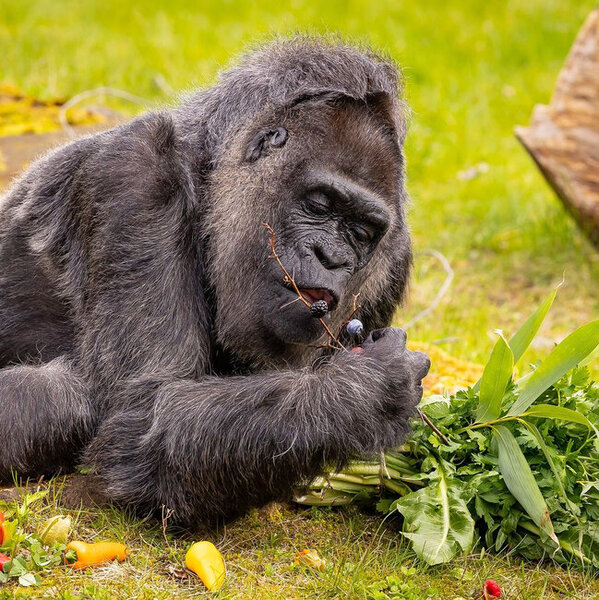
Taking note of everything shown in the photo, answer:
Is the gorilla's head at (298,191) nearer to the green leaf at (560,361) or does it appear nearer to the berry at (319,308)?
the berry at (319,308)

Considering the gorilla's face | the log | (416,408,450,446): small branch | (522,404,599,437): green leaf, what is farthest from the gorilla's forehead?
the log

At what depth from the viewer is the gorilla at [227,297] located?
4.59 m

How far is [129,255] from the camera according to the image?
15.9 feet

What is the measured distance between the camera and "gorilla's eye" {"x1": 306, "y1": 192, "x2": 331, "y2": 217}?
472 centimetres

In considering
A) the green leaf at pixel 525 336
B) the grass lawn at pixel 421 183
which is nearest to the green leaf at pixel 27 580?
the grass lawn at pixel 421 183

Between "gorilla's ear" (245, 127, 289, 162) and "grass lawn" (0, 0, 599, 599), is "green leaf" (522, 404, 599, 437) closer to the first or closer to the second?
"grass lawn" (0, 0, 599, 599)

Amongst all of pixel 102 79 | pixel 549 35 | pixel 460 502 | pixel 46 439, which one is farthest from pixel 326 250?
pixel 549 35

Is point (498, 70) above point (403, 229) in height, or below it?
above

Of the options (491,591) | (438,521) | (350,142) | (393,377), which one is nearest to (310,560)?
(438,521)

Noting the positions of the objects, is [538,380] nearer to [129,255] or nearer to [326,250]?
[326,250]

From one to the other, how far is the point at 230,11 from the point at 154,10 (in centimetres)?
129

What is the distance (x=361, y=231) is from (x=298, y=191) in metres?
0.38

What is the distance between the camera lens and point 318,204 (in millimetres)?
4723

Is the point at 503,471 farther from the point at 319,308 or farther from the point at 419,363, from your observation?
the point at 319,308
